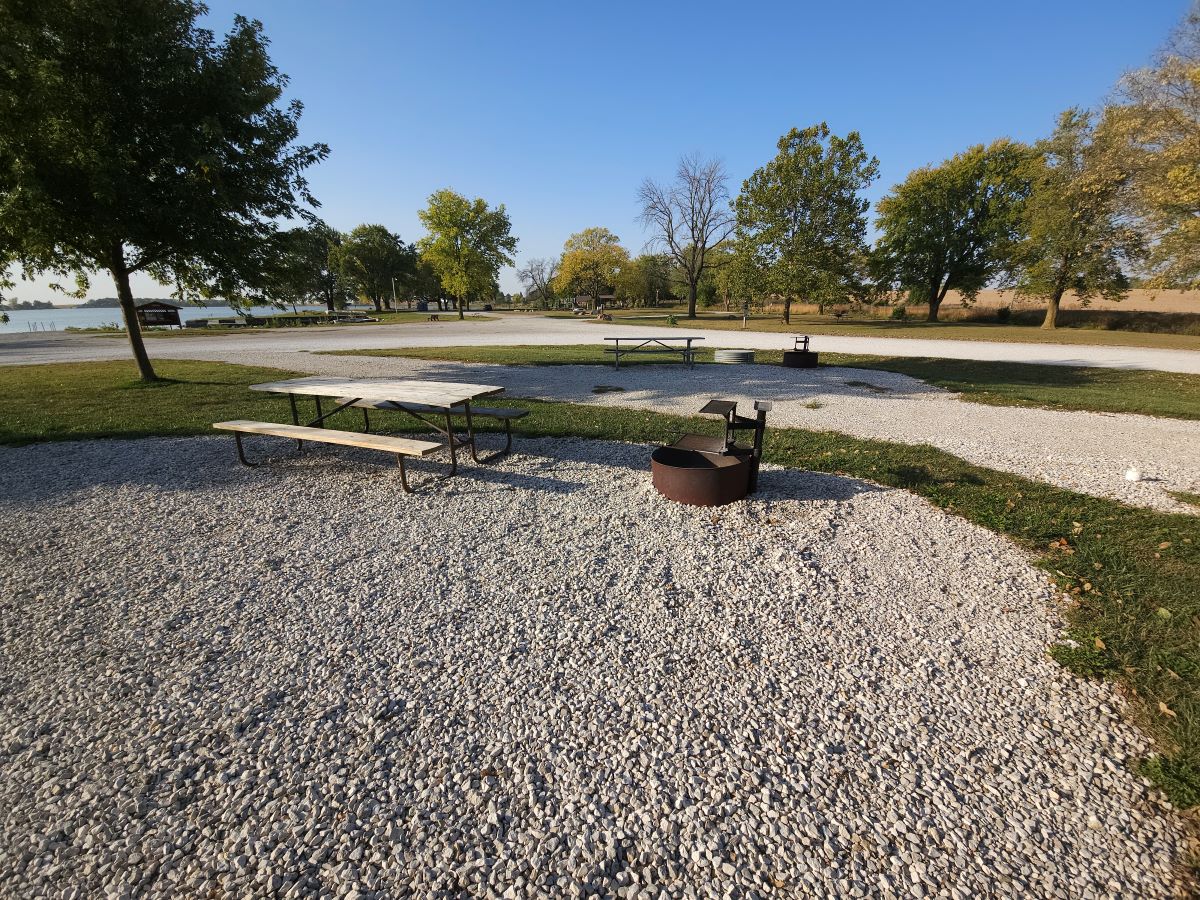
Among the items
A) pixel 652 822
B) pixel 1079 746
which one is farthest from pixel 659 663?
pixel 1079 746

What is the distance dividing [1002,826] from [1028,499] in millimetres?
4269

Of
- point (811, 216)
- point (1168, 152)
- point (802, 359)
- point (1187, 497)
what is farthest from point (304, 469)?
point (811, 216)

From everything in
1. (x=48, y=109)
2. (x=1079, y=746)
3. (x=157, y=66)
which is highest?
(x=157, y=66)

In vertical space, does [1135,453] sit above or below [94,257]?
below

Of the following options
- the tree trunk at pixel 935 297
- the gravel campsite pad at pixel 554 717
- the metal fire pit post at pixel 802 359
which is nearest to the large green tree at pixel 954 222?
the tree trunk at pixel 935 297

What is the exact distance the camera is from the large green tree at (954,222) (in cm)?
3919

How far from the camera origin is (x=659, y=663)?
291 centimetres

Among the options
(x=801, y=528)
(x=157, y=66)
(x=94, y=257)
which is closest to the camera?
(x=801, y=528)

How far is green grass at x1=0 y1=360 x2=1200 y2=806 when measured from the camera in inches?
107

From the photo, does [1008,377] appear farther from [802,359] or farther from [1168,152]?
[1168,152]

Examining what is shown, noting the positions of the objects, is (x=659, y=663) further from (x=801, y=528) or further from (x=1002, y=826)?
(x=801, y=528)

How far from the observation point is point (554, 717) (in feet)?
8.33

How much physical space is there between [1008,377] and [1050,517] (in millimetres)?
10822

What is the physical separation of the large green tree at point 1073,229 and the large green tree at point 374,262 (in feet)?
213
